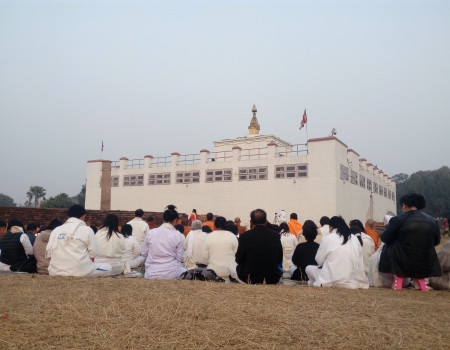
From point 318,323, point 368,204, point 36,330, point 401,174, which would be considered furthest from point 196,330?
point 401,174

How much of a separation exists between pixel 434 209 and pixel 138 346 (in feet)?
195

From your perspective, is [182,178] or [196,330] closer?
[196,330]

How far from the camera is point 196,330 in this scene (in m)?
3.43

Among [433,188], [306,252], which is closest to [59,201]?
[306,252]

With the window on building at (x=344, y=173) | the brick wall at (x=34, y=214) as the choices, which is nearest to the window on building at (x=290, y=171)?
the window on building at (x=344, y=173)

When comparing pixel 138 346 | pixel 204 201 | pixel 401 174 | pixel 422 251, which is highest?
pixel 401 174

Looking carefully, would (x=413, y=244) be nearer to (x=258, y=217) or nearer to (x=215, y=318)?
(x=258, y=217)

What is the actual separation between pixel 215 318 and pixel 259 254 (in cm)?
227

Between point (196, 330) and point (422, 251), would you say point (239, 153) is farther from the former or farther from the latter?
point (196, 330)

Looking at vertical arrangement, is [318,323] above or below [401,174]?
below

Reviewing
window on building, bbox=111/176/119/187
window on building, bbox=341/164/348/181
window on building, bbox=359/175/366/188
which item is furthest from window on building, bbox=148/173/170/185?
window on building, bbox=359/175/366/188

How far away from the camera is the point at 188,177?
98.5 feet

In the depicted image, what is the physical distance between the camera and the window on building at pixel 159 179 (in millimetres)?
30844

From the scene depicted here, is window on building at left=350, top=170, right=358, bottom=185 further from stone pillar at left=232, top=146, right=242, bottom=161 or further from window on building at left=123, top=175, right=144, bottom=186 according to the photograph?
window on building at left=123, top=175, right=144, bottom=186
